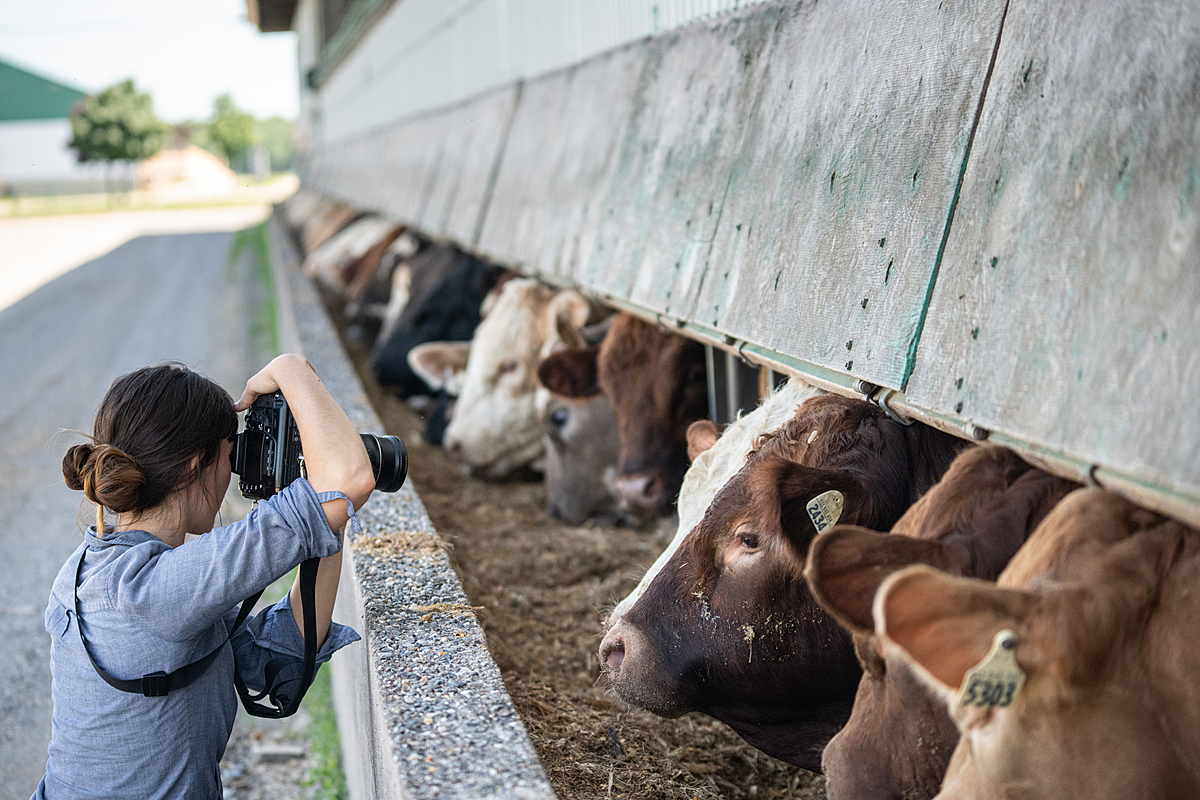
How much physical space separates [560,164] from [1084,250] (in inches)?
180

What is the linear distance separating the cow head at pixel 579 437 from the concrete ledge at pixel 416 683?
1.36 m

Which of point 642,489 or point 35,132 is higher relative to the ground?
point 642,489

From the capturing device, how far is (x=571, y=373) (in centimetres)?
537

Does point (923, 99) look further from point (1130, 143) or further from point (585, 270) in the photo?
point (585, 270)

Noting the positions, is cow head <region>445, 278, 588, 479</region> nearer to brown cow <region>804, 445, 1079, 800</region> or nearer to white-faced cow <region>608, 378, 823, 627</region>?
white-faced cow <region>608, 378, 823, 627</region>

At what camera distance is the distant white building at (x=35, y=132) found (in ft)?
208

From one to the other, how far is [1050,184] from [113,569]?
6.64 feet

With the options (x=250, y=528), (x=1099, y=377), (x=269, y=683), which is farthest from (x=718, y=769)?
(x=1099, y=377)

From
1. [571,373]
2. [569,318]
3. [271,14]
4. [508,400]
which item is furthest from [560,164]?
[271,14]

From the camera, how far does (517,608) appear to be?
423cm

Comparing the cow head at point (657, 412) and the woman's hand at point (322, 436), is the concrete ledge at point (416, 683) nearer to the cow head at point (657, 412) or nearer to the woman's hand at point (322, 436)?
the woman's hand at point (322, 436)

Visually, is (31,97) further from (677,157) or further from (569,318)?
(677,157)

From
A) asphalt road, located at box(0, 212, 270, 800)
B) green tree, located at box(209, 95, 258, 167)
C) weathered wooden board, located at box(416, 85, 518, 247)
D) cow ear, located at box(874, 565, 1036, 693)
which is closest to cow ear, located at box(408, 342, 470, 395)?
weathered wooden board, located at box(416, 85, 518, 247)

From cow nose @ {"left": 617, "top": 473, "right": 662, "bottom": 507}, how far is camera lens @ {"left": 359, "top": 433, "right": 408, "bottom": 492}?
2.22 meters
